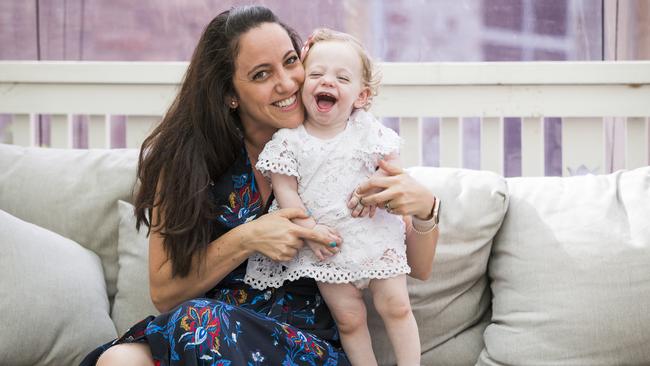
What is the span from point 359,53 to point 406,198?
1.02 ft

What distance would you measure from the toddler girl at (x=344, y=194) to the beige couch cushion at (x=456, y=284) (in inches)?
11.8

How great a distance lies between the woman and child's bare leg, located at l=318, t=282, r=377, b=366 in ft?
0.10

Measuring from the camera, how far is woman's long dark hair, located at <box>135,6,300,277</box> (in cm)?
173

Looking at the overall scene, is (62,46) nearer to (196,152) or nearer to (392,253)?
(196,152)

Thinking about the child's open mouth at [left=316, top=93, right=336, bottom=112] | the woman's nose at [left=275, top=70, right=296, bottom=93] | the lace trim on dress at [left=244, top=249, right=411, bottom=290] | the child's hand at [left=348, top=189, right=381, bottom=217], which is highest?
the woman's nose at [left=275, top=70, right=296, bottom=93]

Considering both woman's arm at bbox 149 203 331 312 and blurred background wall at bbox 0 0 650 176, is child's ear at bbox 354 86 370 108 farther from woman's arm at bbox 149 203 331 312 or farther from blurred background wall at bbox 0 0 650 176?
blurred background wall at bbox 0 0 650 176

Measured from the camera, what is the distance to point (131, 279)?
81.9 inches

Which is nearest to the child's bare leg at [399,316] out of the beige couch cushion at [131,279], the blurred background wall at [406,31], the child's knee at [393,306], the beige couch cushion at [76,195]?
the child's knee at [393,306]

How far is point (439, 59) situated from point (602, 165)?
0.60 metres

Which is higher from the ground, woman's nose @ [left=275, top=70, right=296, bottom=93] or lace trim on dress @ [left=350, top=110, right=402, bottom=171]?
woman's nose @ [left=275, top=70, right=296, bottom=93]

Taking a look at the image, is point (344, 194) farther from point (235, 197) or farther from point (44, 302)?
point (44, 302)

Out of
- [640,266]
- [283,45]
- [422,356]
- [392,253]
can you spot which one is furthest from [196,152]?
[640,266]

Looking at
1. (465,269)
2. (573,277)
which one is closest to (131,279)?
(465,269)

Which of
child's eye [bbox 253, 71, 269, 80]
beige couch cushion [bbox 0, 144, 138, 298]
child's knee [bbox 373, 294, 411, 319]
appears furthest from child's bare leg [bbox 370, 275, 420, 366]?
beige couch cushion [bbox 0, 144, 138, 298]
